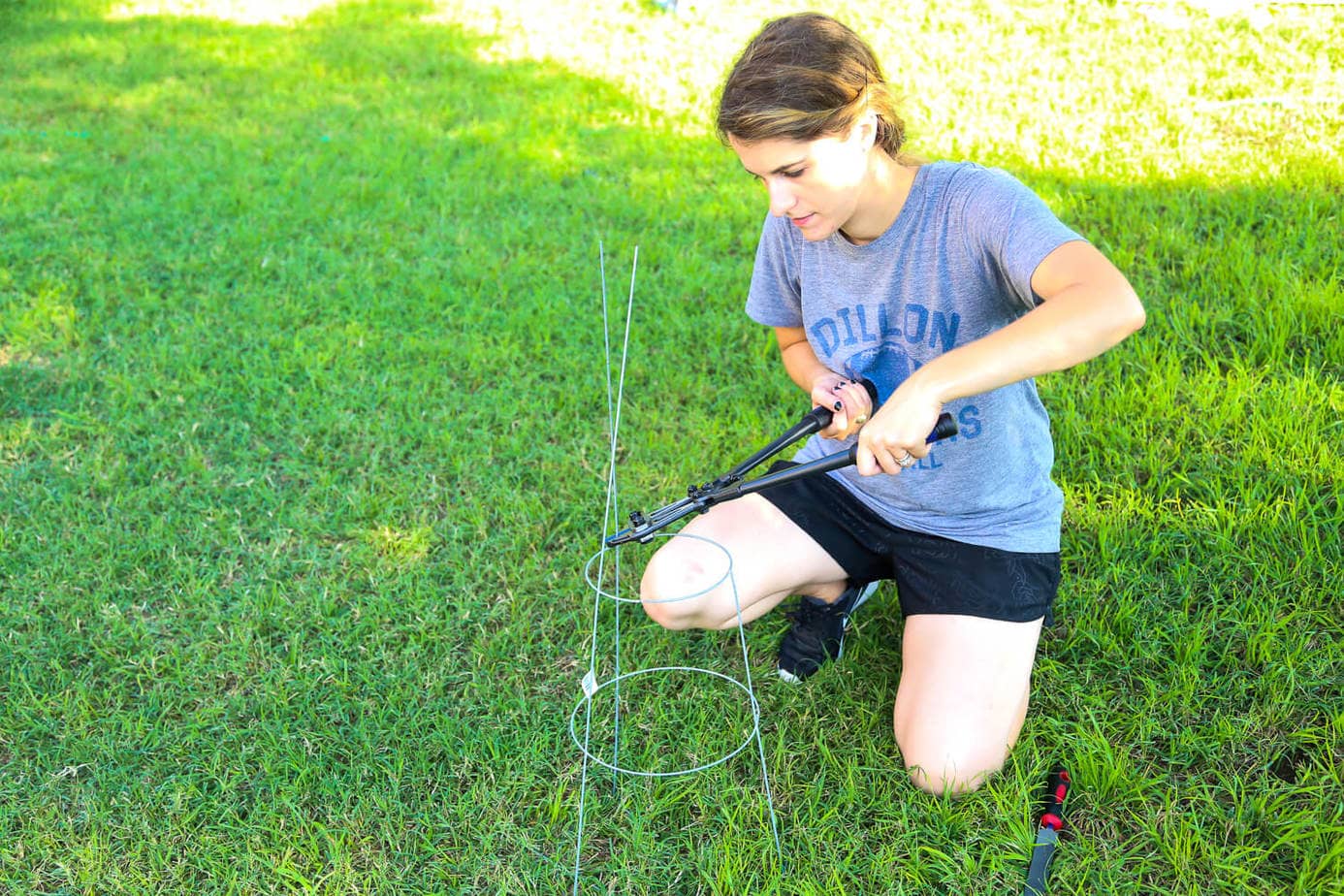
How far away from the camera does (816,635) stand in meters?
2.32

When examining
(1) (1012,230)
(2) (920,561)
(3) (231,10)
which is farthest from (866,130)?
(3) (231,10)

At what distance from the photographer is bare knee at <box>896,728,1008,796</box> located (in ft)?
6.49

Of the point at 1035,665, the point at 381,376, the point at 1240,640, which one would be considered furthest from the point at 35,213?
the point at 1240,640

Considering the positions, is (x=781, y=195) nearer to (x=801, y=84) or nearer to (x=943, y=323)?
(x=801, y=84)

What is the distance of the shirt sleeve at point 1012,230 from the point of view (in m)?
1.72

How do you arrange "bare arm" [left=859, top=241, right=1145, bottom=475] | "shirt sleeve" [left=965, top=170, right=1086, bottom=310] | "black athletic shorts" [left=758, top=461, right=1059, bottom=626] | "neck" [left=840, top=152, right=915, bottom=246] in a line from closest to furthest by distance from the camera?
"bare arm" [left=859, top=241, right=1145, bottom=475]
"shirt sleeve" [left=965, top=170, right=1086, bottom=310]
"neck" [left=840, top=152, right=915, bottom=246]
"black athletic shorts" [left=758, top=461, right=1059, bottom=626]

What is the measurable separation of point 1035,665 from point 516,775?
1.11 metres

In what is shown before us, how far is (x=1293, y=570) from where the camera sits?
2330 millimetres

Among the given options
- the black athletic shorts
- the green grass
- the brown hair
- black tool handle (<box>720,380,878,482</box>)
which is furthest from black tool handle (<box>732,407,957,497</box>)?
the green grass

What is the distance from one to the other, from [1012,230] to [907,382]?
0.34 m

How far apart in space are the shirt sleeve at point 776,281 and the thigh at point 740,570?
0.42 metres

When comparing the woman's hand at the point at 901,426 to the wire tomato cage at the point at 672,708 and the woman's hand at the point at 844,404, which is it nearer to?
the woman's hand at the point at 844,404

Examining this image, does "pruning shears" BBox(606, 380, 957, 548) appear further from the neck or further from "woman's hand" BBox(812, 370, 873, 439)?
the neck

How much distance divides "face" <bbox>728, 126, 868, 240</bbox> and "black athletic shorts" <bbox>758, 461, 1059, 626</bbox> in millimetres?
624
